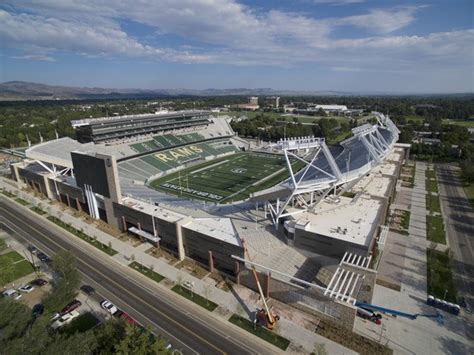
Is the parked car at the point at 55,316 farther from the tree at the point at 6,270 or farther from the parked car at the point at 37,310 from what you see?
the tree at the point at 6,270

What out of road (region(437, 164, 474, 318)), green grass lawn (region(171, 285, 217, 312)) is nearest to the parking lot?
green grass lawn (region(171, 285, 217, 312))

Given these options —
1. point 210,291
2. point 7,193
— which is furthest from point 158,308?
point 7,193

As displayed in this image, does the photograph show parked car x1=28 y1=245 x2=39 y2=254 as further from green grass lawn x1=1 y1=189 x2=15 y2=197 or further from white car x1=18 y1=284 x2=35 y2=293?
green grass lawn x1=1 y1=189 x2=15 y2=197

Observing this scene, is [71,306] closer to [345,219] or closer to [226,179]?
[345,219]

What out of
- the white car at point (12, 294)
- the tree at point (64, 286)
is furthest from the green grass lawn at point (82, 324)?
the white car at point (12, 294)

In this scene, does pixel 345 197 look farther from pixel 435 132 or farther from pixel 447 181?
pixel 435 132
